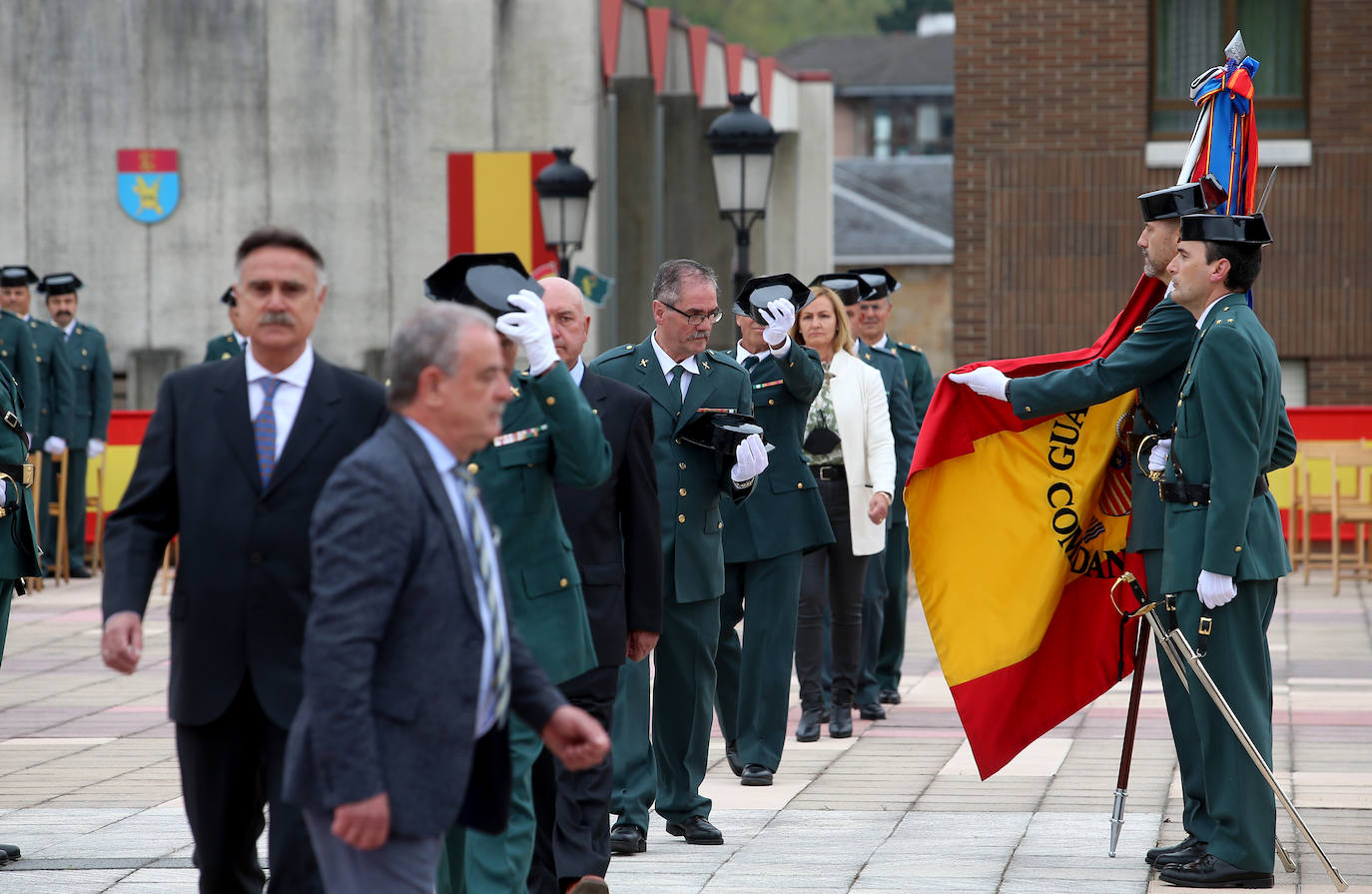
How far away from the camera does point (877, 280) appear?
10.4 meters

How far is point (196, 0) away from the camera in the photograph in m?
22.6

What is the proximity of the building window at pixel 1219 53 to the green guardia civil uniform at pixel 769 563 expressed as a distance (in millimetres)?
11854

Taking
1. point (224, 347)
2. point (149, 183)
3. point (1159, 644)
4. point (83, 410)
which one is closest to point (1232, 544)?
point (1159, 644)

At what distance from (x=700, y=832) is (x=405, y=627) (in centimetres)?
331

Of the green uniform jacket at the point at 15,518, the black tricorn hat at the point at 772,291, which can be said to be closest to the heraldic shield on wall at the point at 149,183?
the green uniform jacket at the point at 15,518

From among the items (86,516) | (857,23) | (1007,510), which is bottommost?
(86,516)

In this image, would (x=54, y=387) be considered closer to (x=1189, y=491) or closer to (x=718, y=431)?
(x=718, y=431)

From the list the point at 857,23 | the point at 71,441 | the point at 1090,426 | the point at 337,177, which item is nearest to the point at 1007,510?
the point at 1090,426

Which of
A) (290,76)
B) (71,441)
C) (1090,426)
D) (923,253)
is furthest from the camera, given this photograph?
(923,253)

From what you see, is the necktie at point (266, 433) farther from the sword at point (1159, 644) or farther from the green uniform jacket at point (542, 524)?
the sword at point (1159, 644)

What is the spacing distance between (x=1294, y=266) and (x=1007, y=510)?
42.4 ft

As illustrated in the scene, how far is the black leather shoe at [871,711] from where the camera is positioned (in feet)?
31.3

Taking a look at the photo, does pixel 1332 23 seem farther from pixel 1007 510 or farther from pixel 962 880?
pixel 962 880

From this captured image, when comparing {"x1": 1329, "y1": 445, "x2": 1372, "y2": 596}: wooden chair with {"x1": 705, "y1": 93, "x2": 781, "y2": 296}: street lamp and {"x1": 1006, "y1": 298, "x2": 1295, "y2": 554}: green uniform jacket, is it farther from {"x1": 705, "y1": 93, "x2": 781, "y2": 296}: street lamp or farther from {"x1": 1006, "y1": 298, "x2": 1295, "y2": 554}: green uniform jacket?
{"x1": 1006, "y1": 298, "x2": 1295, "y2": 554}: green uniform jacket
